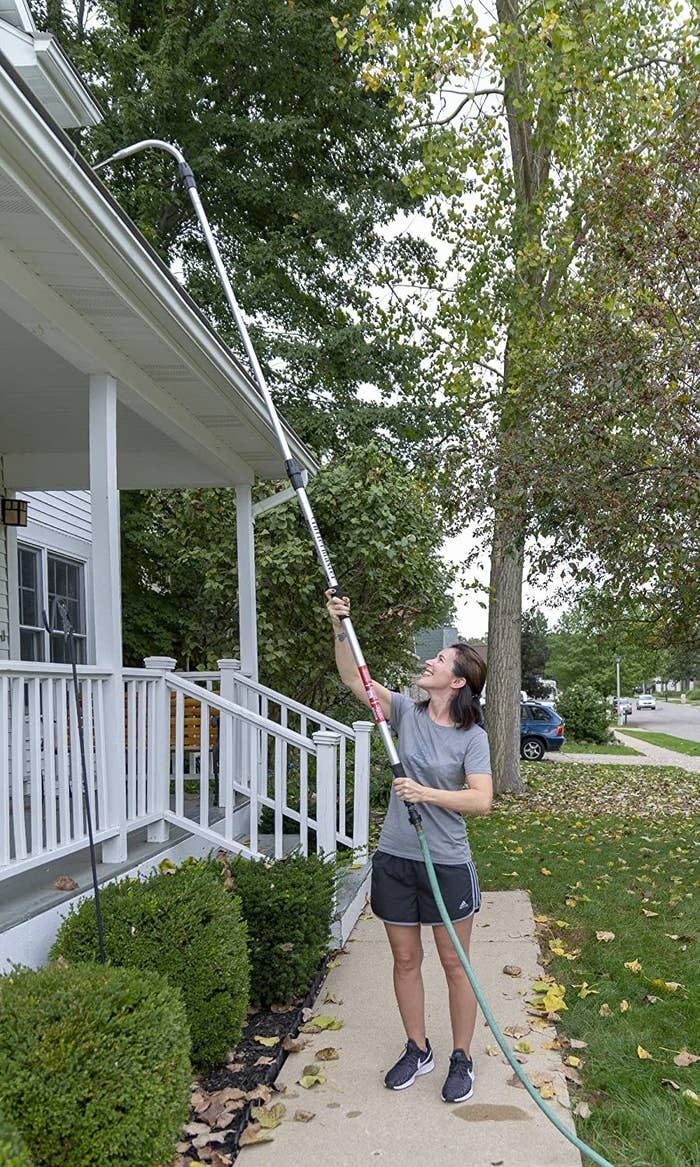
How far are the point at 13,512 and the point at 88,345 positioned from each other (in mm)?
3565

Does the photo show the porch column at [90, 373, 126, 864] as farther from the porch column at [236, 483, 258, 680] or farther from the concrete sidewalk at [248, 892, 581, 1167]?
the porch column at [236, 483, 258, 680]

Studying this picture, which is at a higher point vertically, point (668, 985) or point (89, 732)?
point (89, 732)

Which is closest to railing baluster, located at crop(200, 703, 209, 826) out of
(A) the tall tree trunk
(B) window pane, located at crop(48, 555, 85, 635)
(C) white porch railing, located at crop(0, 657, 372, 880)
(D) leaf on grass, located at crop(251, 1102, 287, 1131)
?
(C) white porch railing, located at crop(0, 657, 372, 880)

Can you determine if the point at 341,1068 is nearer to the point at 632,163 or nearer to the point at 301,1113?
the point at 301,1113

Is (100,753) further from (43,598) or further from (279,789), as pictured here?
(43,598)

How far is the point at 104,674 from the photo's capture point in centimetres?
490

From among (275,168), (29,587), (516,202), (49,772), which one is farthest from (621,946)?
(275,168)

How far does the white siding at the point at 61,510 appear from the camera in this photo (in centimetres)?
897

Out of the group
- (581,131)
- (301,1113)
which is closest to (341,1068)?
(301,1113)

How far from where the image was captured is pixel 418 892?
11.4 feet

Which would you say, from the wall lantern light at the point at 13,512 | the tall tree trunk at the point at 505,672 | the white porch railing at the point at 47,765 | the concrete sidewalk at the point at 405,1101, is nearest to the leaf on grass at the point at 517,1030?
the concrete sidewalk at the point at 405,1101

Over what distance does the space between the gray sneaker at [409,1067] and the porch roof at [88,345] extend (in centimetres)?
334

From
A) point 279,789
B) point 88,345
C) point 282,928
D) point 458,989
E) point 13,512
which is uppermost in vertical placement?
point 88,345

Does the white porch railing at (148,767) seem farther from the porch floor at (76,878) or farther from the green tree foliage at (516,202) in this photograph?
the green tree foliage at (516,202)
